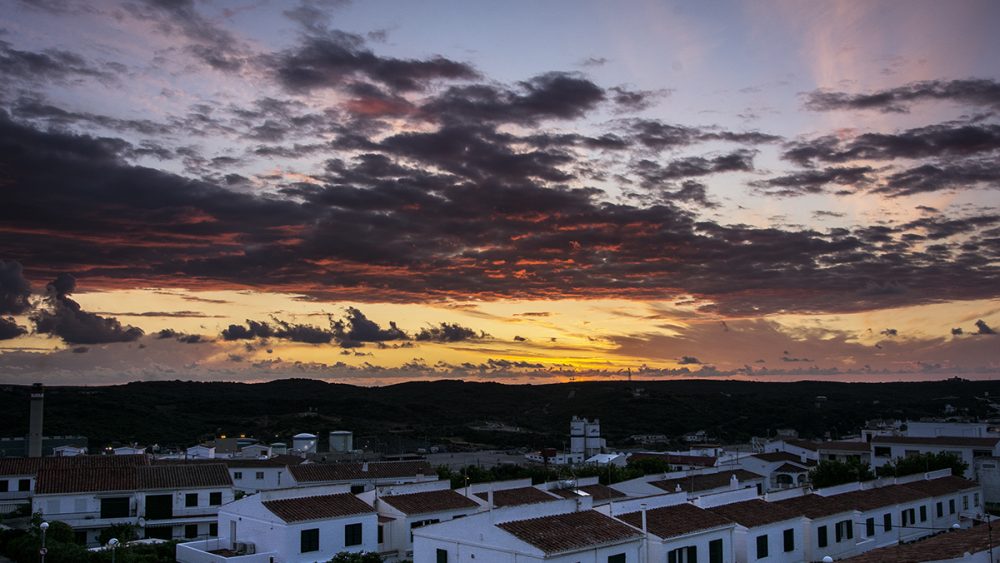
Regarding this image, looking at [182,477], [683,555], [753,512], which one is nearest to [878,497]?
[753,512]

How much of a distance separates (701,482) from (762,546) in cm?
1986

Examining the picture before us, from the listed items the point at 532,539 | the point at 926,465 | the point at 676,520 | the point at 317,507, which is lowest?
the point at 926,465

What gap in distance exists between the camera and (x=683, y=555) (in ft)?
105

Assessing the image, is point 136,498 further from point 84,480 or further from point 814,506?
point 814,506

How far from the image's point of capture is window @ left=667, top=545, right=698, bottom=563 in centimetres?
3161

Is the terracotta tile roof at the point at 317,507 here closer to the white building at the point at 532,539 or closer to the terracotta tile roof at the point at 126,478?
the white building at the point at 532,539

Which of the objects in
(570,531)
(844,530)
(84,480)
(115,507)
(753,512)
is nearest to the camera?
(570,531)

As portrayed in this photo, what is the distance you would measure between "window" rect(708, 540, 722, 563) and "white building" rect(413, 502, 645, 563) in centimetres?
373

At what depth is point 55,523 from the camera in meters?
43.2

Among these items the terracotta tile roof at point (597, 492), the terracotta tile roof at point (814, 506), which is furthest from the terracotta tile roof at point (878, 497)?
the terracotta tile roof at point (597, 492)

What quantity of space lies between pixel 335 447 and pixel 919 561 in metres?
79.8

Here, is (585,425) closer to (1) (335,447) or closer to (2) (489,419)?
(1) (335,447)

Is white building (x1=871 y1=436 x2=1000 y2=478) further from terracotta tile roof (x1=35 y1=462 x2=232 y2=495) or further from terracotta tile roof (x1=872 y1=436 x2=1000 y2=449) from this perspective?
terracotta tile roof (x1=35 y1=462 x2=232 y2=495)

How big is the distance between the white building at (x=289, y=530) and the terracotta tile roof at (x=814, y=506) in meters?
19.3
